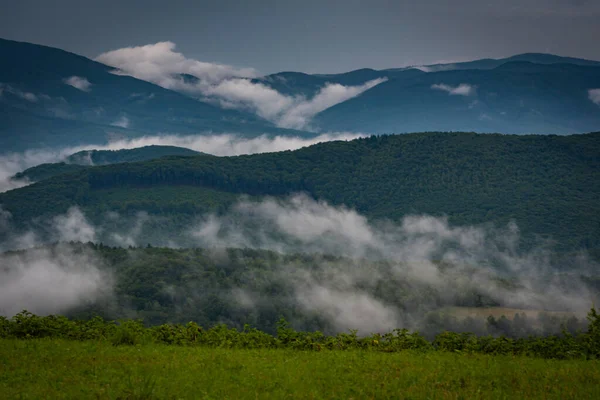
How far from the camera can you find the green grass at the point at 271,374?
35.7 ft

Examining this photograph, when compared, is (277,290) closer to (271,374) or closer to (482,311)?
(482,311)

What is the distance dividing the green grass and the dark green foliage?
2.54 ft

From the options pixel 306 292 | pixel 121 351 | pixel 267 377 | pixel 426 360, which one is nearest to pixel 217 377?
pixel 267 377

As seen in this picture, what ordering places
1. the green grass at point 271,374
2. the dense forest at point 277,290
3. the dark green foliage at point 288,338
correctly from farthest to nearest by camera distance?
the dense forest at point 277,290, the dark green foliage at point 288,338, the green grass at point 271,374

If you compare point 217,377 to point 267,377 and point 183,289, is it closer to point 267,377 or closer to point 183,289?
point 267,377

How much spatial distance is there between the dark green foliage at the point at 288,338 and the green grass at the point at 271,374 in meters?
0.77

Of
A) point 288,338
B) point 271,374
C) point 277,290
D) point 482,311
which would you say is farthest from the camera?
point 277,290

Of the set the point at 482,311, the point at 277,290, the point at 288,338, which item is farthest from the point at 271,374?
the point at 277,290

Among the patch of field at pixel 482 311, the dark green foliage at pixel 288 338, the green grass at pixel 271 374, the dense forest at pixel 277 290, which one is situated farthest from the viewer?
the dense forest at pixel 277 290

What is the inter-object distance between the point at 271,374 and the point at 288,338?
3.43m

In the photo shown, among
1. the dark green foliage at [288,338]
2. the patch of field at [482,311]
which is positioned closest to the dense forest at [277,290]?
the patch of field at [482,311]

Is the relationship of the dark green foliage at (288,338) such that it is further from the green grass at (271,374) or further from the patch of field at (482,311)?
the patch of field at (482,311)

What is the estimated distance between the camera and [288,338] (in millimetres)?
15750

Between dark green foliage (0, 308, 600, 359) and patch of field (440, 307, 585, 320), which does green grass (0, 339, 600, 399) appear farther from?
patch of field (440, 307, 585, 320)
